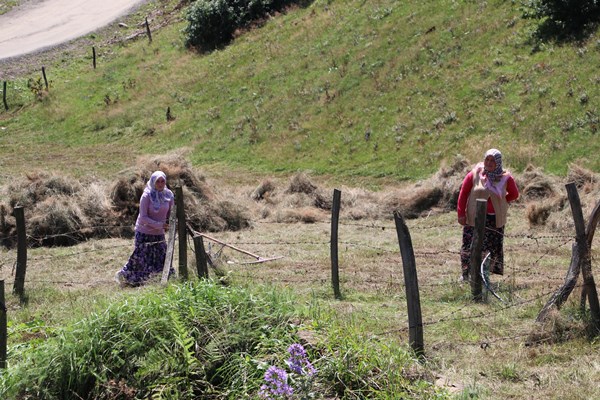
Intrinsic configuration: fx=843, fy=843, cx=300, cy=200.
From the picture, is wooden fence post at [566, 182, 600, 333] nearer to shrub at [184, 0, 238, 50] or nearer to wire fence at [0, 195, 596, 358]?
wire fence at [0, 195, 596, 358]

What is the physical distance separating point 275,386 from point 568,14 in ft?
69.3

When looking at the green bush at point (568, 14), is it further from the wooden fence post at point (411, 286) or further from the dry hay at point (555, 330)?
the wooden fence post at point (411, 286)

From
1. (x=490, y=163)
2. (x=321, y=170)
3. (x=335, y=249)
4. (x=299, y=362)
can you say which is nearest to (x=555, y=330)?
(x=299, y=362)

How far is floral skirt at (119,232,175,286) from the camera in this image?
11.8 metres

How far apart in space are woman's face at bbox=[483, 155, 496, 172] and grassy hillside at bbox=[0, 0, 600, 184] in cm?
918

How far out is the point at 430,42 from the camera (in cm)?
2725

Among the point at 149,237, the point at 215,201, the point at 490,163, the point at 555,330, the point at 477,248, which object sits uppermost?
the point at 490,163

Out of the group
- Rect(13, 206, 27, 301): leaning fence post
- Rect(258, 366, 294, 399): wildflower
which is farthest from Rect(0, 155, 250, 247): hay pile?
Rect(258, 366, 294, 399): wildflower

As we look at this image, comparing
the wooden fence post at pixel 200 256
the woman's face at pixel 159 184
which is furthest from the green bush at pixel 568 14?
the wooden fence post at pixel 200 256

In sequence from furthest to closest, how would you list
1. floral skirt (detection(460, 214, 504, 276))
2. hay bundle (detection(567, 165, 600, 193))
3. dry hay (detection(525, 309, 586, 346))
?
hay bundle (detection(567, 165, 600, 193))
floral skirt (detection(460, 214, 504, 276))
dry hay (detection(525, 309, 586, 346))

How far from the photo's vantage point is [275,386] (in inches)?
230

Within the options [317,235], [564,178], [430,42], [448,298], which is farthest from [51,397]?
[430,42]

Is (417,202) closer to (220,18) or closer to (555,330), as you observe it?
(555,330)

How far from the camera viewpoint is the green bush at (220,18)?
119ft
